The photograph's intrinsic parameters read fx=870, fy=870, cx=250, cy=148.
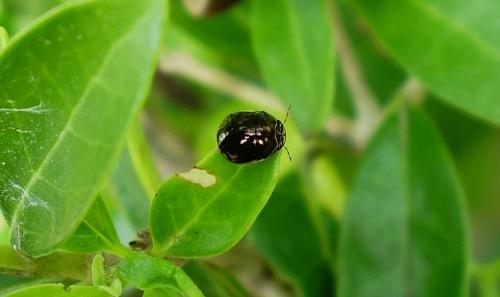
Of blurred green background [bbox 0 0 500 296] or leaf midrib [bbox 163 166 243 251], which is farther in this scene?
blurred green background [bbox 0 0 500 296]

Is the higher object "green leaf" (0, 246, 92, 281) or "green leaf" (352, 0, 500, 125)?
"green leaf" (352, 0, 500, 125)

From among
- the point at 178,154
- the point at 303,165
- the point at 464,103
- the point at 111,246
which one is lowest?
the point at 178,154

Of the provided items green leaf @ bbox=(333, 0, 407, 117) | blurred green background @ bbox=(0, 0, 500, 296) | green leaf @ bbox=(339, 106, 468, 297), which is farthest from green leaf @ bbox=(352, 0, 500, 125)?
green leaf @ bbox=(333, 0, 407, 117)

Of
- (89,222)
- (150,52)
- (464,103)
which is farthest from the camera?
(464,103)

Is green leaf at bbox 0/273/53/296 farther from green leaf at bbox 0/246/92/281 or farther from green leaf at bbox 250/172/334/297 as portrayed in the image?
green leaf at bbox 250/172/334/297

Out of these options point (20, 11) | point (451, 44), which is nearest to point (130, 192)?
point (451, 44)

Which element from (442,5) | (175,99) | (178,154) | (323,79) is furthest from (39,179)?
(175,99)

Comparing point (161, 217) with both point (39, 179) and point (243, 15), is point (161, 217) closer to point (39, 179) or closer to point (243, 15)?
point (39, 179)
